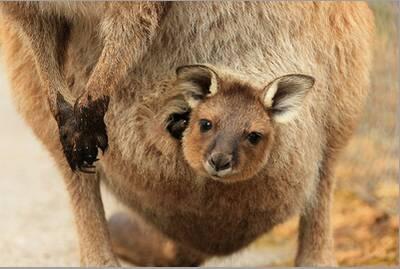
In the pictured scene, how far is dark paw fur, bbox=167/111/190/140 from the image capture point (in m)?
4.82

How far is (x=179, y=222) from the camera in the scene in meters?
5.29

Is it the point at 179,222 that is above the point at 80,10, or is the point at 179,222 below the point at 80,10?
below

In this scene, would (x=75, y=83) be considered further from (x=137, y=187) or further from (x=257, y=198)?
(x=257, y=198)

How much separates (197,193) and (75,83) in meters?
0.73

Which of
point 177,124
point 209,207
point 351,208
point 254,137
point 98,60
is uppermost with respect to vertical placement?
point 98,60

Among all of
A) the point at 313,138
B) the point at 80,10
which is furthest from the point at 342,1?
the point at 80,10

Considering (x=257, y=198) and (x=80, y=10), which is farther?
(x=257, y=198)

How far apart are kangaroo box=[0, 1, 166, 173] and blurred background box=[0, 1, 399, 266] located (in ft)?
6.33

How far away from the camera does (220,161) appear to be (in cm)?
443

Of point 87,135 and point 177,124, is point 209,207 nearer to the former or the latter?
point 177,124

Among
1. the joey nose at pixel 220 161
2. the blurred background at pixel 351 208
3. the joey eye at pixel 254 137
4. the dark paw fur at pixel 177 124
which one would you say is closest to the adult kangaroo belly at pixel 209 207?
the dark paw fur at pixel 177 124

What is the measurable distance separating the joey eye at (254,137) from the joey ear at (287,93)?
0.50ft

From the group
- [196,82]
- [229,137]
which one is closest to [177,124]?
[196,82]

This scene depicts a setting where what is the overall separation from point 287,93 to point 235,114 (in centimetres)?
25
